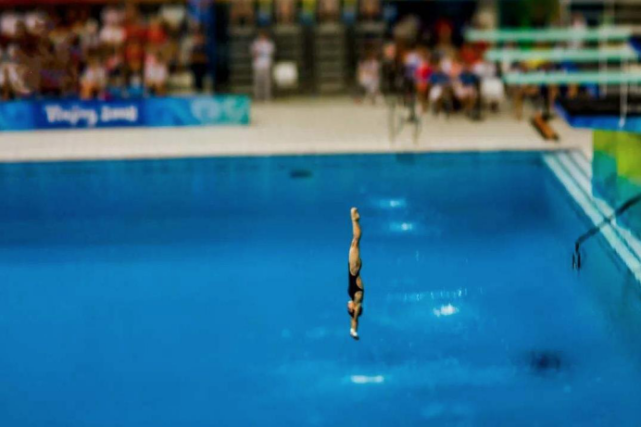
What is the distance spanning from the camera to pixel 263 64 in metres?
18.5

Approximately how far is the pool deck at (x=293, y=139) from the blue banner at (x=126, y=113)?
180mm

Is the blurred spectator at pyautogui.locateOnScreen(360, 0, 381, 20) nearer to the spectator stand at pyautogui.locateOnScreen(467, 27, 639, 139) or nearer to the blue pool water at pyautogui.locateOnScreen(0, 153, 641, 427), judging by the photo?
the spectator stand at pyautogui.locateOnScreen(467, 27, 639, 139)

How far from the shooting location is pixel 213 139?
1576 cm

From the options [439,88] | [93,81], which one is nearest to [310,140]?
[439,88]

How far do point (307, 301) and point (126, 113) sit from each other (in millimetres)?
8342

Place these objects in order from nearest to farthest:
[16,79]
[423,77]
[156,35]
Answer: [423,77]
[16,79]
[156,35]

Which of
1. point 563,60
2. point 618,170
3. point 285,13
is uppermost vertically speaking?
point 285,13

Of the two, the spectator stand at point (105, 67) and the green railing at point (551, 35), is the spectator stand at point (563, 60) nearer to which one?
the green railing at point (551, 35)

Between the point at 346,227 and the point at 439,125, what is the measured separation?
5.36 meters

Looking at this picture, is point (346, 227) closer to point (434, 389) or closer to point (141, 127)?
point (434, 389)

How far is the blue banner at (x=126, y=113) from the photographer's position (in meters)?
16.7

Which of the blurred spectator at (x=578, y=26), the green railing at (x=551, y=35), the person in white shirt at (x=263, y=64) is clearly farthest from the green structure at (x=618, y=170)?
the person in white shirt at (x=263, y=64)

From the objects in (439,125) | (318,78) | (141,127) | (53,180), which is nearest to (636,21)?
(439,125)

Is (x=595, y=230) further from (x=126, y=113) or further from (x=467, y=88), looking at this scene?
(x=126, y=113)
